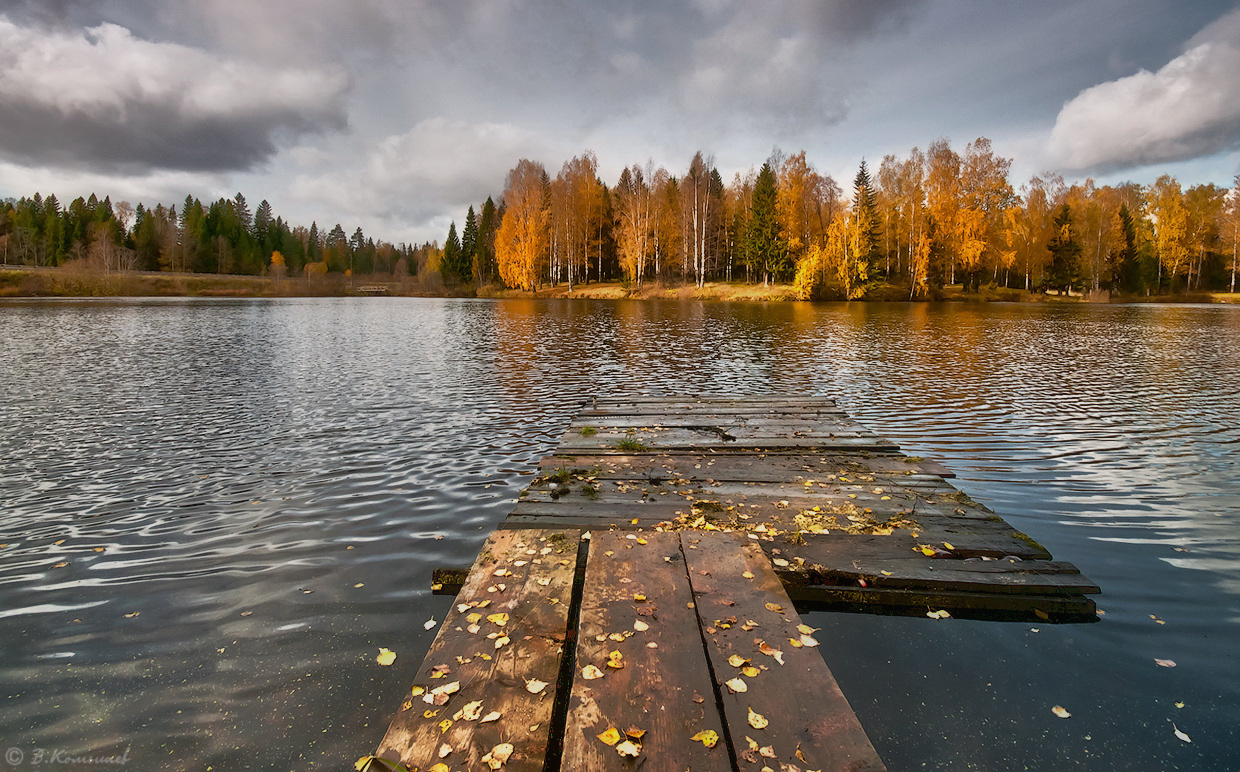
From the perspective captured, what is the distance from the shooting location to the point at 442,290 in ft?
313

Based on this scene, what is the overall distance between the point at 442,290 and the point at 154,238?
190 ft

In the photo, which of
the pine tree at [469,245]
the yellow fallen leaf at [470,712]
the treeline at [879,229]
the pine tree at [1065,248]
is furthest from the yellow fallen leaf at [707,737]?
the pine tree at [469,245]

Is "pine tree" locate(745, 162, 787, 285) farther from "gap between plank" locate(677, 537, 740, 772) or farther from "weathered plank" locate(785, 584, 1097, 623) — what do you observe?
"gap between plank" locate(677, 537, 740, 772)

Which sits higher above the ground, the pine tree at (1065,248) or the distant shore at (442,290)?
the pine tree at (1065,248)

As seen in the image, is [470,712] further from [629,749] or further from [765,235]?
[765,235]

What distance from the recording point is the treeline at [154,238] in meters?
95.7

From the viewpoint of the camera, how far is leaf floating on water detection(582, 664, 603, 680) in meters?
2.73

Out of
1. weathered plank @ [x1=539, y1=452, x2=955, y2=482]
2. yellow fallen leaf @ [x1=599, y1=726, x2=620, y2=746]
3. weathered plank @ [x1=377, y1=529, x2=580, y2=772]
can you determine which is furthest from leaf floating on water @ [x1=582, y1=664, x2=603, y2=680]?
weathered plank @ [x1=539, y1=452, x2=955, y2=482]

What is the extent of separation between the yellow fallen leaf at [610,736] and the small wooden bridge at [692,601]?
0.01m

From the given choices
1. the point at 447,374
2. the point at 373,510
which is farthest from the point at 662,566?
the point at 447,374

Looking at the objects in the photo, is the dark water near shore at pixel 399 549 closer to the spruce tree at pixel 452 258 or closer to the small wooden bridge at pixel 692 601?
the small wooden bridge at pixel 692 601

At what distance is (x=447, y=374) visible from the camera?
16.8m

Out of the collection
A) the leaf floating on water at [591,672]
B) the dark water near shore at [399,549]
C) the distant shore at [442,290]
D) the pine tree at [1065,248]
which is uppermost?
the pine tree at [1065,248]

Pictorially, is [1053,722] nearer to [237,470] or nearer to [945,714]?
[945,714]
